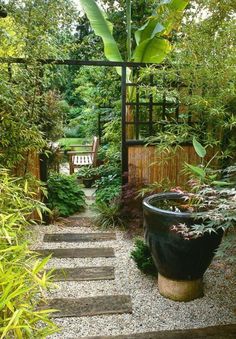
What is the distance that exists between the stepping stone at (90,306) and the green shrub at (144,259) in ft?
1.22

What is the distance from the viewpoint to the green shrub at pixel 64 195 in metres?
4.47

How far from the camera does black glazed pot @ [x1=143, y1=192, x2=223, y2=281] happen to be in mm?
2298

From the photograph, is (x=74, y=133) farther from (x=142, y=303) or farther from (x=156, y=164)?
(x=142, y=303)

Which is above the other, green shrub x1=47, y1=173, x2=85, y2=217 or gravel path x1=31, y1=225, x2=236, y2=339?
green shrub x1=47, y1=173, x2=85, y2=217

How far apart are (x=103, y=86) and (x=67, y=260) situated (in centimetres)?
384

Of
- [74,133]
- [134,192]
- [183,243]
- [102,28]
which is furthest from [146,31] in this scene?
[74,133]

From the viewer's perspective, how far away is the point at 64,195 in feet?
15.2

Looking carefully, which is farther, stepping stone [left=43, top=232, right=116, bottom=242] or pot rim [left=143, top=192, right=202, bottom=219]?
stepping stone [left=43, top=232, right=116, bottom=242]

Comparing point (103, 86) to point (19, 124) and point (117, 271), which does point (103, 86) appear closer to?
point (19, 124)

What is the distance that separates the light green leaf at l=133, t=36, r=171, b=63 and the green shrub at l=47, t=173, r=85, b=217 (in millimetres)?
2038

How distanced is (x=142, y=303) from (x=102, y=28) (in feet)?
12.6

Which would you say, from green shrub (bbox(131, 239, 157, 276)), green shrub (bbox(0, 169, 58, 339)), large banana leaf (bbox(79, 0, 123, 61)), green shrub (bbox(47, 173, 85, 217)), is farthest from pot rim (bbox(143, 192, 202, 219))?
large banana leaf (bbox(79, 0, 123, 61))

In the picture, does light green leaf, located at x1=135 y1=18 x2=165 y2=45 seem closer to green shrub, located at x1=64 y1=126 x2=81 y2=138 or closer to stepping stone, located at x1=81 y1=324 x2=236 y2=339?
stepping stone, located at x1=81 y1=324 x2=236 y2=339

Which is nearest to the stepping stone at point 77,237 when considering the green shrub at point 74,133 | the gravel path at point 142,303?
the gravel path at point 142,303
